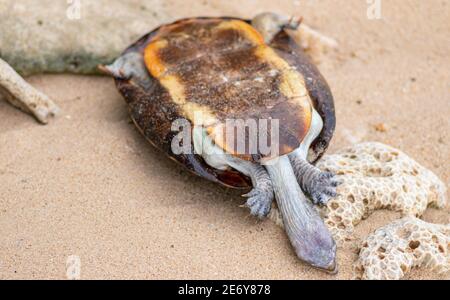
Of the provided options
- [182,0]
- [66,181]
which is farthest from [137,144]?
[182,0]

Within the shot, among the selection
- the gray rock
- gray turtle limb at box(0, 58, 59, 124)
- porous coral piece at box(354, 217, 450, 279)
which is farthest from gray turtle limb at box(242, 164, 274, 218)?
the gray rock

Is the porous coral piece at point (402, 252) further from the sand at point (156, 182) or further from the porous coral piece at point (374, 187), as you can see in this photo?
the porous coral piece at point (374, 187)

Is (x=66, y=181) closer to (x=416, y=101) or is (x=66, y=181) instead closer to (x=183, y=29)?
(x=183, y=29)

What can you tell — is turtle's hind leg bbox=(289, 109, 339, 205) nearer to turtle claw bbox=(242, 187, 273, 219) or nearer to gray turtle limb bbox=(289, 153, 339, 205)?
gray turtle limb bbox=(289, 153, 339, 205)

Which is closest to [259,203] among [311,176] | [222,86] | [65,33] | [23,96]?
[311,176]

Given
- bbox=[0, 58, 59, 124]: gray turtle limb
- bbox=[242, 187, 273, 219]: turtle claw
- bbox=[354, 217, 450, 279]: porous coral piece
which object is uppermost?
bbox=[354, 217, 450, 279]: porous coral piece

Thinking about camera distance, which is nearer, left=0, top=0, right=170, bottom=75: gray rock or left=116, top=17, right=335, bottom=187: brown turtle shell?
left=116, top=17, right=335, bottom=187: brown turtle shell
